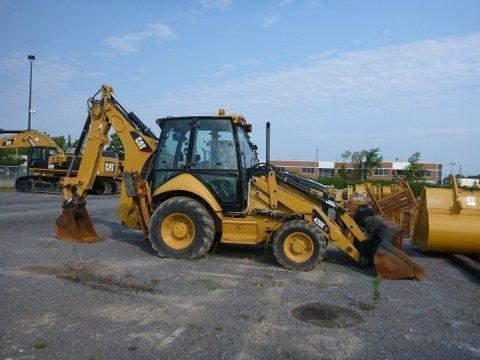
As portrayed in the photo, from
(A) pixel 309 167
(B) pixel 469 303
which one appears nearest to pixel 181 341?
(B) pixel 469 303

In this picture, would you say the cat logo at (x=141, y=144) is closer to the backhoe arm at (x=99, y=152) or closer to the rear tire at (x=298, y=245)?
the backhoe arm at (x=99, y=152)

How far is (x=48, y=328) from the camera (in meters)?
4.89

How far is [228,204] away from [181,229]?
955 millimetres

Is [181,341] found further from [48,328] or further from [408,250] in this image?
[408,250]

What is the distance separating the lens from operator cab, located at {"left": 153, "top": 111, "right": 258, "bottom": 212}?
339 inches

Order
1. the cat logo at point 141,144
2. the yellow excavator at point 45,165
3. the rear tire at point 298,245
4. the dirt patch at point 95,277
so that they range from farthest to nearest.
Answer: the yellow excavator at point 45,165
the cat logo at point 141,144
the rear tire at point 298,245
the dirt patch at point 95,277

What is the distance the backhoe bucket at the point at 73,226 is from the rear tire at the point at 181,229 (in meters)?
2.22

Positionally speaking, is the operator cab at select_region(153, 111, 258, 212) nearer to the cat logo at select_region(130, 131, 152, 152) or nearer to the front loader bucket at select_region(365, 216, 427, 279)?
the cat logo at select_region(130, 131, 152, 152)

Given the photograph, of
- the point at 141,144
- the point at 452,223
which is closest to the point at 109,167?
the point at 141,144

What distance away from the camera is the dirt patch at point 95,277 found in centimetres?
653

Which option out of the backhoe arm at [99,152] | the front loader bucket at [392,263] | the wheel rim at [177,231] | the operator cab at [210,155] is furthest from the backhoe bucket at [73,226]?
the front loader bucket at [392,263]

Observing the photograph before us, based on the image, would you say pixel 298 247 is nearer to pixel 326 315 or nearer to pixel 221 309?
pixel 326 315

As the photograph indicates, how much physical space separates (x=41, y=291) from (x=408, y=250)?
25.1ft

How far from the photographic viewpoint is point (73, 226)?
996cm
